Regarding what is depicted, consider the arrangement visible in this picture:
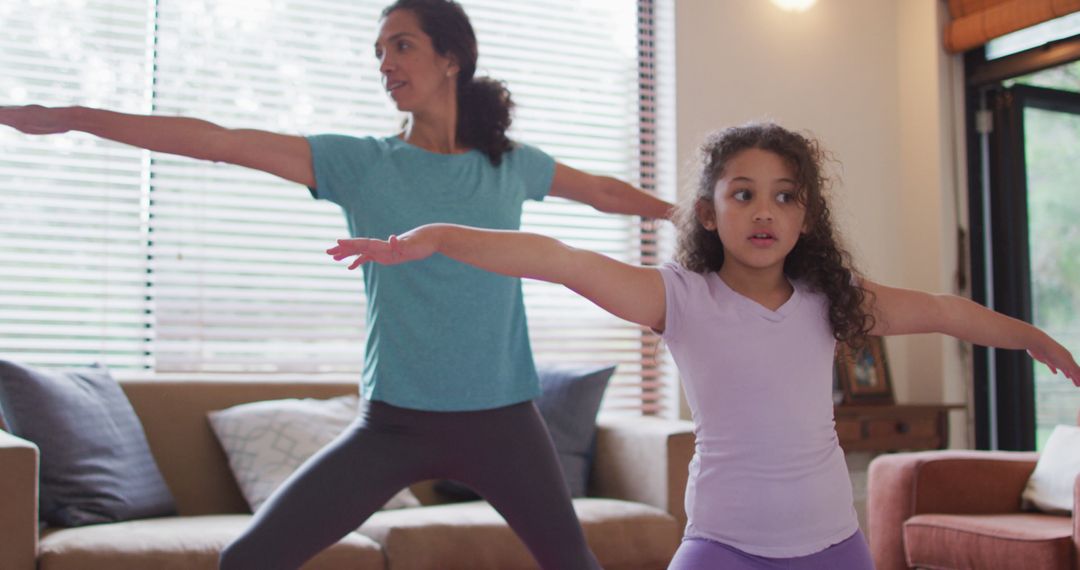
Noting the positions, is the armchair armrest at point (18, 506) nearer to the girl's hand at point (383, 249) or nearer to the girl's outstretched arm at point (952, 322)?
the girl's hand at point (383, 249)

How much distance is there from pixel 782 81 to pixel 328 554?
9.41ft

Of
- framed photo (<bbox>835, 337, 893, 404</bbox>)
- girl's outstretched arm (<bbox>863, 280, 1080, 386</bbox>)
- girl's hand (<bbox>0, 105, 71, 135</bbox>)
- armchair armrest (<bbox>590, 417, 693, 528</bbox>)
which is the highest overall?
girl's hand (<bbox>0, 105, 71, 135</bbox>)

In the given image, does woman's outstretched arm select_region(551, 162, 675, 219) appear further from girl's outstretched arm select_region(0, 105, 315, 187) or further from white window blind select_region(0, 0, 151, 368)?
white window blind select_region(0, 0, 151, 368)

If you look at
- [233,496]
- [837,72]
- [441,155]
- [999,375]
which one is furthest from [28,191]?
[999,375]

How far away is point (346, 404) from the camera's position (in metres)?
3.35

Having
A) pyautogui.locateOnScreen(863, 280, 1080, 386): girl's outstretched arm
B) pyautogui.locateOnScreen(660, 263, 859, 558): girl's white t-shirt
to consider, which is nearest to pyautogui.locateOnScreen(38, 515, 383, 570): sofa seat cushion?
pyautogui.locateOnScreen(660, 263, 859, 558): girl's white t-shirt

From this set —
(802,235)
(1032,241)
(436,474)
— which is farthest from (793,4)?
(436,474)

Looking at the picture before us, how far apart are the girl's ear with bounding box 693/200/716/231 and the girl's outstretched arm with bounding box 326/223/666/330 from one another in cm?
23

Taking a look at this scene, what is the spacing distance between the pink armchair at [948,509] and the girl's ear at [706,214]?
1716 millimetres

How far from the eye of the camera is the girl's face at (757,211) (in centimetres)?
160

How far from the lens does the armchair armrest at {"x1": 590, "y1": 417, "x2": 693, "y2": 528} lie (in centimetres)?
311

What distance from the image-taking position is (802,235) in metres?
1.74

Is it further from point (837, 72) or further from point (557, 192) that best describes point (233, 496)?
point (837, 72)

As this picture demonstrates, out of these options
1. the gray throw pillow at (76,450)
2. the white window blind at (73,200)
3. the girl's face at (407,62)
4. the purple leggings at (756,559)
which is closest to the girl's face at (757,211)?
the purple leggings at (756,559)
